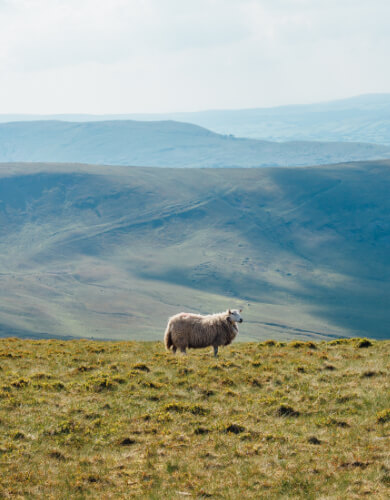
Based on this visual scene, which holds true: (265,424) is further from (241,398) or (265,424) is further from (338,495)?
(338,495)

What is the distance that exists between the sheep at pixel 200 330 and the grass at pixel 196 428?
2.32m

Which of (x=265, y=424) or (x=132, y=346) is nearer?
(x=265, y=424)

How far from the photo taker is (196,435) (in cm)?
1611

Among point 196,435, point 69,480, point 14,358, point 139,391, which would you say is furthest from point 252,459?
point 14,358

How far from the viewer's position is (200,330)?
2747 centimetres

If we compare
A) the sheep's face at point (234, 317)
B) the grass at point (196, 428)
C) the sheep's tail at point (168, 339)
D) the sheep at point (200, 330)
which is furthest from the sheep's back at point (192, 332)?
the grass at point (196, 428)

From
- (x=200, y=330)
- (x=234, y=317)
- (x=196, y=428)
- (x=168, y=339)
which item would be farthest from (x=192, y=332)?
(x=196, y=428)

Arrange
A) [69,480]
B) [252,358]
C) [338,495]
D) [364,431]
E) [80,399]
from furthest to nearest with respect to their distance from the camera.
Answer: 1. [252,358]
2. [80,399]
3. [364,431]
4. [69,480]
5. [338,495]

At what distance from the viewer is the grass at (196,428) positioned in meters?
13.2

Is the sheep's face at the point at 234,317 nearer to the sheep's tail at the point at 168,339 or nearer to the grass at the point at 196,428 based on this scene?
the grass at the point at 196,428

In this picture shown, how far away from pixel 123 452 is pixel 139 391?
16.6 ft

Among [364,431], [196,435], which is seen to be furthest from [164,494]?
[364,431]

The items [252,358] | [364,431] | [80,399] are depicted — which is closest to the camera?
[364,431]

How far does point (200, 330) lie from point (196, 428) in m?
11.1
